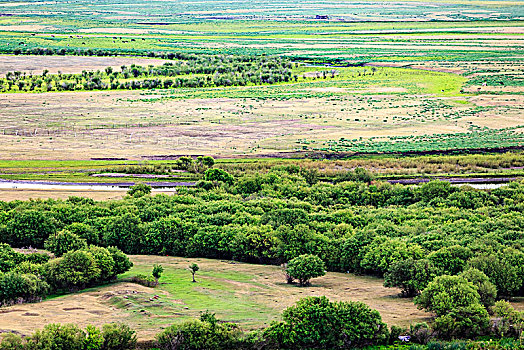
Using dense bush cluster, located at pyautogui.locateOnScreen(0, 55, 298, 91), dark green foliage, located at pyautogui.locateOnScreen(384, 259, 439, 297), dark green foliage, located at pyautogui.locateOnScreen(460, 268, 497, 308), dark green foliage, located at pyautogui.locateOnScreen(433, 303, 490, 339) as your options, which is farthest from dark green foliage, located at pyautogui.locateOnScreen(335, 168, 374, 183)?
dense bush cluster, located at pyautogui.locateOnScreen(0, 55, 298, 91)

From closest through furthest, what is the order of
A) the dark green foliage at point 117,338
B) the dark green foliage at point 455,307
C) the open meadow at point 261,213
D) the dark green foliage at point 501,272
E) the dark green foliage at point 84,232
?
1. the dark green foliage at point 117,338
2. the dark green foliage at point 455,307
3. the open meadow at point 261,213
4. the dark green foliage at point 501,272
5. the dark green foliage at point 84,232

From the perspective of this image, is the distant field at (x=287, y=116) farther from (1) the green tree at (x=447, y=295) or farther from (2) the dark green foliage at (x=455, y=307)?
(2) the dark green foliage at (x=455, y=307)

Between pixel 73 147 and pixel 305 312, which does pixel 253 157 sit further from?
pixel 305 312

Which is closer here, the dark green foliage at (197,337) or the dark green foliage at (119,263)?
the dark green foliage at (197,337)

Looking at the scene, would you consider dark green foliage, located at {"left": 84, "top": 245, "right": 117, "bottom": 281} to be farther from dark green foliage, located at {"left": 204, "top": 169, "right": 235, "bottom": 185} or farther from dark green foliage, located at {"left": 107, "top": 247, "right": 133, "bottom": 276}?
dark green foliage, located at {"left": 204, "top": 169, "right": 235, "bottom": 185}

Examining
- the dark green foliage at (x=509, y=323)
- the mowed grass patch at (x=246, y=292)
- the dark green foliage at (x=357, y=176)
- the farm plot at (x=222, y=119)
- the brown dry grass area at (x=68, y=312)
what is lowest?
the brown dry grass area at (x=68, y=312)

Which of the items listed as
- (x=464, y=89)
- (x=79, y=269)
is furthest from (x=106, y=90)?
(x=79, y=269)

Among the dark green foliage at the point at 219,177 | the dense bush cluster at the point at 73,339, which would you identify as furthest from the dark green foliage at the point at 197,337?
the dark green foliage at the point at 219,177
